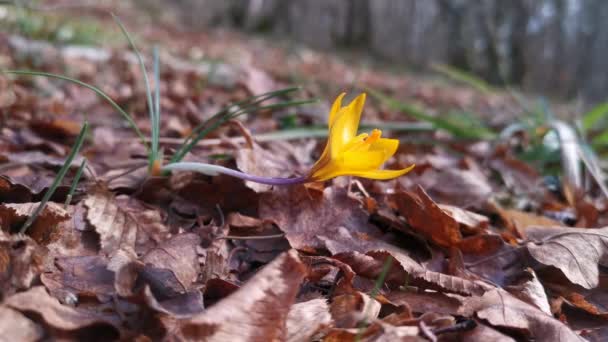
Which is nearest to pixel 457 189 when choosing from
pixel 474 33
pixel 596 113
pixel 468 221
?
pixel 468 221

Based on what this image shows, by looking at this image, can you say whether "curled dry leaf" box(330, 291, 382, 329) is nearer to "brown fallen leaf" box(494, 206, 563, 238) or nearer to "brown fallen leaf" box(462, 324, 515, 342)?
"brown fallen leaf" box(462, 324, 515, 342)

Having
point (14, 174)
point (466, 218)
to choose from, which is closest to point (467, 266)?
point (466, 218)

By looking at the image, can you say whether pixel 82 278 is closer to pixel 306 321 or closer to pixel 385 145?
pixel 306 321

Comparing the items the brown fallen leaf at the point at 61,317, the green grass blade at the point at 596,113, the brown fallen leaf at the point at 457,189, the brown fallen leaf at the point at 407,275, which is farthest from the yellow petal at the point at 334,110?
the green grass blade at the point at 596,113

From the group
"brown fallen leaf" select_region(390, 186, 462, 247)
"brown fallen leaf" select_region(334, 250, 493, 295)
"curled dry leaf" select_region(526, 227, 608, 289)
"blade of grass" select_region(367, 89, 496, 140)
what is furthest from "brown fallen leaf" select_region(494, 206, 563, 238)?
"blade of grass" select_region(367, 89, 496, 140)

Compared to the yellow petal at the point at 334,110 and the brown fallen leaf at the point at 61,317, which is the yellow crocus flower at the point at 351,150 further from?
the brown fallen leaf at the point at 61,317
